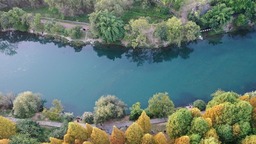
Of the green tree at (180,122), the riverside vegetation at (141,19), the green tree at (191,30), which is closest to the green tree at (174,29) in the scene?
the riverside vegetation at (141,19)

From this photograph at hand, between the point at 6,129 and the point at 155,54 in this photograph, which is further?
the point at 155,54

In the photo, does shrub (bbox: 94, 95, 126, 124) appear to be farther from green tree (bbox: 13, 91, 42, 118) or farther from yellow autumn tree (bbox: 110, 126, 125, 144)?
green tree (bbox: 13, 91, 42, 118)

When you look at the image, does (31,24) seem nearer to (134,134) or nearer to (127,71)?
(127,71)

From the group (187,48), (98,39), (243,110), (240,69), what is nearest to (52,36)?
(98,39)

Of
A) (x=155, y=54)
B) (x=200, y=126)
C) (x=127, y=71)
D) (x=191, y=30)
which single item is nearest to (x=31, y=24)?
(x=127, y=71)

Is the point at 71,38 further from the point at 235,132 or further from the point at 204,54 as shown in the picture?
the point at 235,132

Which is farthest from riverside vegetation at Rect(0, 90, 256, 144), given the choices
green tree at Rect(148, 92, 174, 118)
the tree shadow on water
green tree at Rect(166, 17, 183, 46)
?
the tree shadow on water

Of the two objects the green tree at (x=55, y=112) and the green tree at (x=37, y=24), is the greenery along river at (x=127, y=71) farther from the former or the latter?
the green tree at (x=55, y=112)
